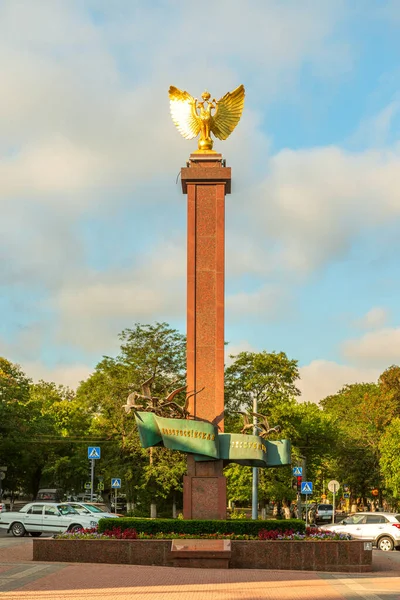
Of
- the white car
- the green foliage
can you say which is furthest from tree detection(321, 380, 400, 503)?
the white car

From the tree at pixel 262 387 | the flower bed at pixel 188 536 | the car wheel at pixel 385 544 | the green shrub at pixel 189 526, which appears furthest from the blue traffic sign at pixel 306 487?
the green shrub at pixel 189 526

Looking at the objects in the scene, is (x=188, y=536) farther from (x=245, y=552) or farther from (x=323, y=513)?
(x=323, y=513)

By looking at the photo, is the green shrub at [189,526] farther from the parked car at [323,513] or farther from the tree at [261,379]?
the parked car at [323,513]

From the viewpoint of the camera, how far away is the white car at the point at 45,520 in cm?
3102

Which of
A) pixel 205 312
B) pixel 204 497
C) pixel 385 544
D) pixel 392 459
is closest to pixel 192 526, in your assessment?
pixel 204 497

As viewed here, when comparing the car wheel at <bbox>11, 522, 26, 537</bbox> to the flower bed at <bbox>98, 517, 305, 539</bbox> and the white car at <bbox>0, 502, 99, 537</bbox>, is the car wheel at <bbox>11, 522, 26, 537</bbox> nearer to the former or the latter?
the white car at <bbox>0, 502, 99, 537</bbox>

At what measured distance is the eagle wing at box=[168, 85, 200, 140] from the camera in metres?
28.8

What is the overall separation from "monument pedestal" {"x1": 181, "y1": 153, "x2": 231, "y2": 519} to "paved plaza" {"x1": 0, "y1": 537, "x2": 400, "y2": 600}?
436 centimetres

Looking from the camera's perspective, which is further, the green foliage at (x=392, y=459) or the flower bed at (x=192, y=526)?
the green foliage at (x=392, y=459)

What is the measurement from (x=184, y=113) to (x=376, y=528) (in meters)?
17.3

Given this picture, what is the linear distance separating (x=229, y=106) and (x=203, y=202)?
385cm

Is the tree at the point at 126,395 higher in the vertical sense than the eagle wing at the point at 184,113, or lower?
lower

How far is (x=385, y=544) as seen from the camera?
32.2m

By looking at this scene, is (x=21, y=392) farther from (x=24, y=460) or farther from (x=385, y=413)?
(x=385, y=413)
